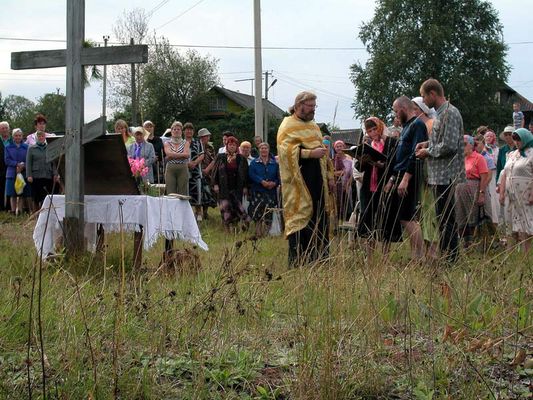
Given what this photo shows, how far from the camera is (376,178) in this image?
8.18m

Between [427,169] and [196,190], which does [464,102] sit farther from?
[427,169]

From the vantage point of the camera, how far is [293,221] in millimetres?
7605

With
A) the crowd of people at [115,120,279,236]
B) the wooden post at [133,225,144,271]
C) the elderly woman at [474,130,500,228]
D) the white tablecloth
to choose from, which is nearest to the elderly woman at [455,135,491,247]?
the elderly woman at [474,130,500,228]

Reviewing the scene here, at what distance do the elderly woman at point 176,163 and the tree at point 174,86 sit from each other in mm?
47232

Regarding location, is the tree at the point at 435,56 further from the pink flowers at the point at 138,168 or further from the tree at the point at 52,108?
the pink flowers at the point at 138,168

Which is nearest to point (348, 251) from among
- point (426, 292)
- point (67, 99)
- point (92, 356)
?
point (426, 292)

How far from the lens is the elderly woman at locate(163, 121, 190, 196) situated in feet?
41.8

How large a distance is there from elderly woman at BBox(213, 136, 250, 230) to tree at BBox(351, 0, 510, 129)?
40.4 metres

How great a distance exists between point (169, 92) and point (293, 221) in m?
56.1

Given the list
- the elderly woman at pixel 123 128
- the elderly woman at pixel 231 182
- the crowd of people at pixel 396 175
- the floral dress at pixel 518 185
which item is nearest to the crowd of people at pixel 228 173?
the elderly woman at pixel 231 182

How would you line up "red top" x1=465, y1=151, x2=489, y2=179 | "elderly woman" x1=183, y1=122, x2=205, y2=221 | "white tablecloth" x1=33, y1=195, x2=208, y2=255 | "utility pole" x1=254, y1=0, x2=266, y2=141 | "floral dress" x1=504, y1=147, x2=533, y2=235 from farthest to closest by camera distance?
"utility pole" x1=254, y1=0, x2=266, y2=141
"elderly woman" x1=183, y1=122, x2=205, y2=221
"red top" x1=465, y1=151, x2=489, y2=179
"floral dress" x1=504, y1=147, x2=533, y2=235
"white tablecloth" x1=33, y1=195, x2=208, y2=255

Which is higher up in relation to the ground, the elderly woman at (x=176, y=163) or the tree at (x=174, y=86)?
the tree at (x=174, y=86)

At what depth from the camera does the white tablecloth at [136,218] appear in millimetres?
7145

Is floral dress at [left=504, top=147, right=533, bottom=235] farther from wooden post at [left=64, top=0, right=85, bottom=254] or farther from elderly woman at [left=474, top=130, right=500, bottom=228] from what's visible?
wooden post at [left=64, top=0, right=85, bottom=254]
